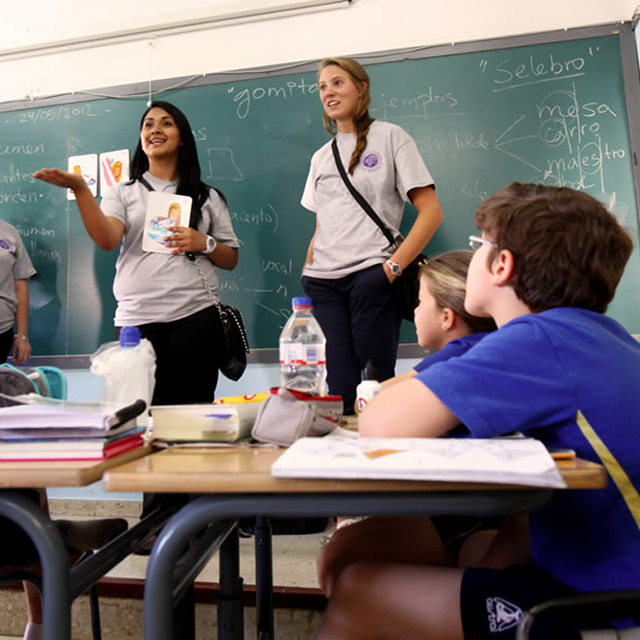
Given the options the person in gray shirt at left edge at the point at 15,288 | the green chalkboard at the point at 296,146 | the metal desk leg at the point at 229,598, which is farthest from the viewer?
the person in gray shirt at left edge at the point at 15,288

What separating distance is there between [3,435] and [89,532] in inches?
18.9

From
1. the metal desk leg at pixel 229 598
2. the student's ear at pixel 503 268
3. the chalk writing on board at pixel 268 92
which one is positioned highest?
the chalk writing on board at pixel 268 92

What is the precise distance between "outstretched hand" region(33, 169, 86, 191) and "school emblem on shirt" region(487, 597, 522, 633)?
170 cm

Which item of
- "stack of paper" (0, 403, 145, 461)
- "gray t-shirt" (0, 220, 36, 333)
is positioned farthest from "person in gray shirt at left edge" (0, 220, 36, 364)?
"stack of paper" (0, 403, 145, 461)

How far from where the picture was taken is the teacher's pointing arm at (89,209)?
73.5 inches

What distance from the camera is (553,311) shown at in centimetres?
82

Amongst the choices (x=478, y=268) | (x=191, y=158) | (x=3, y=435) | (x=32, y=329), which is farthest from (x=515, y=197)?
(x=32, y=329)

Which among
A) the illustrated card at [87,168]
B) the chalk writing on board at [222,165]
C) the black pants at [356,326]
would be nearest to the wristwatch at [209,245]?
the black pants at [356,326]

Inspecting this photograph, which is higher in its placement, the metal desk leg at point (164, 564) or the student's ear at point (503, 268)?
the student's ear at point (503, 268)

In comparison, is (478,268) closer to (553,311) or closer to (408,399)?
(553,311)

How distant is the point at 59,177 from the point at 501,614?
1755 millimetres

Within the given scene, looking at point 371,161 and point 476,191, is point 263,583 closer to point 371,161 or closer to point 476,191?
point 371,161

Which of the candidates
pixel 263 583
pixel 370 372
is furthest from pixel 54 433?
pixel 370 372

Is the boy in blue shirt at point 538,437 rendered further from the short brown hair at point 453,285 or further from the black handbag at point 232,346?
the black handbag at point 232,346
